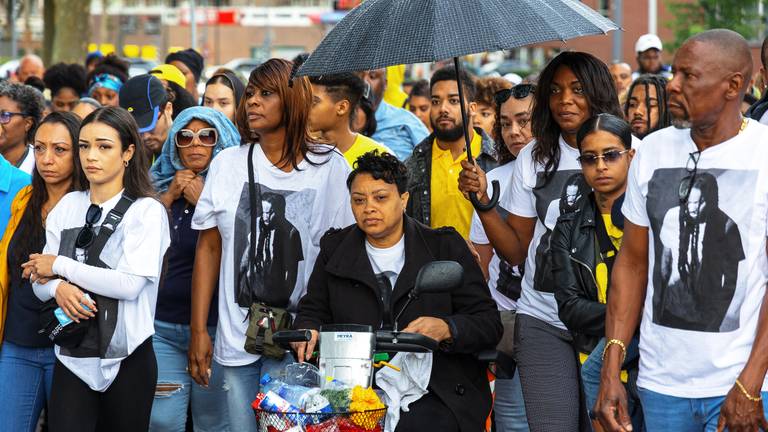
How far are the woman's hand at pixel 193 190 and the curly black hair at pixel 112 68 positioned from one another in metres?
4.96

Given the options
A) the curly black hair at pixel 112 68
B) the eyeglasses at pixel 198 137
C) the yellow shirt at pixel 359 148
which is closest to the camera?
the eyeglasses at pixel 198 137

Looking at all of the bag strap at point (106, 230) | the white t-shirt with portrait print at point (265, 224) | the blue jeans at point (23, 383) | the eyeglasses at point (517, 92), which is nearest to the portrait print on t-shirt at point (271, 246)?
the white t-shirt with portrait print at point (265, 224)

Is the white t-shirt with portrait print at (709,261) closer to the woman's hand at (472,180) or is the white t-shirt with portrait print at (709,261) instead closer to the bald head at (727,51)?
the bald head at (727,51)

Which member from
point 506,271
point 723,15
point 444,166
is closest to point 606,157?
point 506,271

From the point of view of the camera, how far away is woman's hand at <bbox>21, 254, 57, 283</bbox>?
5.69 meters

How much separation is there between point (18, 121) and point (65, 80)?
509cm

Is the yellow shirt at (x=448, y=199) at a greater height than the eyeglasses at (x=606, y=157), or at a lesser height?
lesser

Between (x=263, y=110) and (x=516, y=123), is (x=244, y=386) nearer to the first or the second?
(x=263, y=110)

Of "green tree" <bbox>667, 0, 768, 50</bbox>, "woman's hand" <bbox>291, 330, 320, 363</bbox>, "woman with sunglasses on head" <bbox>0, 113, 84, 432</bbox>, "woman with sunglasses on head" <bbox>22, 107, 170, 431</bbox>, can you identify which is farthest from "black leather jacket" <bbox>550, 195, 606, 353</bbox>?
"green tree" <bbox>667, 0, 768, 50</bbox>

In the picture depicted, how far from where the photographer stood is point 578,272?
5.48 metres

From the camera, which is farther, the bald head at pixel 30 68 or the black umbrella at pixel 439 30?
the bald head at pixel 30 68

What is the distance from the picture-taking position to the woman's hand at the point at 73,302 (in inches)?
221

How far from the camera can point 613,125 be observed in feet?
18.3

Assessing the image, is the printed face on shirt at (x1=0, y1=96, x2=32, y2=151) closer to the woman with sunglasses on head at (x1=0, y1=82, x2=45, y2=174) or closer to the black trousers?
the woman with sunglasses on head at (x1=0, y1=82, x2=45, y2=174)
